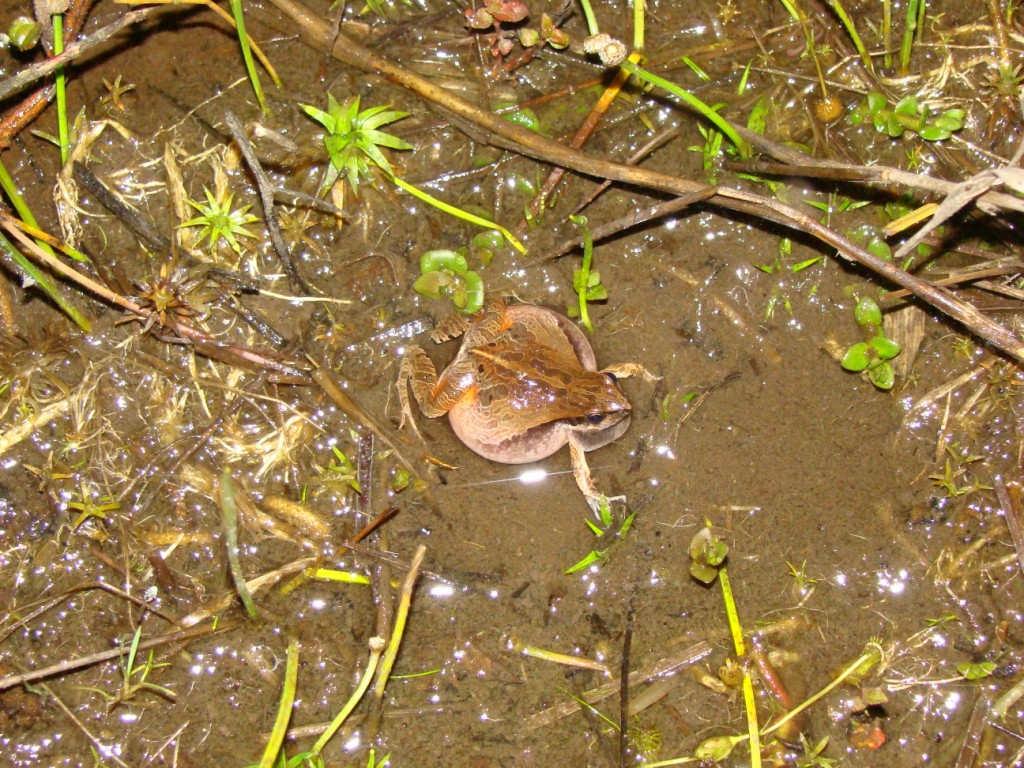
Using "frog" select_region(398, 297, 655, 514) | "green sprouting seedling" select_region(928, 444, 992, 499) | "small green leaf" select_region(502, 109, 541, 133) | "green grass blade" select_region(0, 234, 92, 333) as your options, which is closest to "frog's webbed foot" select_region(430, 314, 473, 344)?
"frog" select_region(398, 297, 655, 514)

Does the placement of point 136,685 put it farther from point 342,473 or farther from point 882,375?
point 882,375

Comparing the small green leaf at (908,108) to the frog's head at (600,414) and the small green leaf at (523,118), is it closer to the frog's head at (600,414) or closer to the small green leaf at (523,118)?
the small green leaf at (523,118)

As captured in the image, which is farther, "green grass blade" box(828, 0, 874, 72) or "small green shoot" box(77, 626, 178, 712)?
"green grass blade" box(828, 0, 874, 72)

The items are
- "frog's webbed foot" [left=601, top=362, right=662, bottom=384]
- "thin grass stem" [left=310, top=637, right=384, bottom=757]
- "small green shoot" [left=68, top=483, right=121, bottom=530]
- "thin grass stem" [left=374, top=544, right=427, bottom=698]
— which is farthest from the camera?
"frog's webbed foot" [left=601, top=362, right=662, bottom=384]

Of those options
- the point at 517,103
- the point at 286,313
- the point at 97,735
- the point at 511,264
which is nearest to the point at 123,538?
the point at 97,735

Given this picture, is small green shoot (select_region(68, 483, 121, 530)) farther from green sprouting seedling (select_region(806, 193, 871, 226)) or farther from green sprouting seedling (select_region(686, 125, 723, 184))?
green sprouting seedling (select_region(806, 193, 871, 226))

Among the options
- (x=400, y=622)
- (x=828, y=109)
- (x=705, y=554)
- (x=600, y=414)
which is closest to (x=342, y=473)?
(x=400, y=622)

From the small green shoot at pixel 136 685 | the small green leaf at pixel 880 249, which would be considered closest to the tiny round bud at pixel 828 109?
the small green leaf at pixel 880 249
